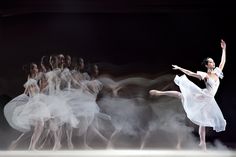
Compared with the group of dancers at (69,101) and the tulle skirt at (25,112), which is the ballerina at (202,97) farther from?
the tulle skirt at (25,112)

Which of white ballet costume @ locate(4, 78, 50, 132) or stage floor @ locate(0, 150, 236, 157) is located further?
white ballet costume @ locate(4, 78, 50, 132)

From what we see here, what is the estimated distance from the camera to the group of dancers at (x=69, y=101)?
385 centimetres

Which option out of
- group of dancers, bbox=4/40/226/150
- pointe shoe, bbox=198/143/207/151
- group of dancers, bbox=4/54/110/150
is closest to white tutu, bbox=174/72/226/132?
group of dancers, bbox=4/40/226/150

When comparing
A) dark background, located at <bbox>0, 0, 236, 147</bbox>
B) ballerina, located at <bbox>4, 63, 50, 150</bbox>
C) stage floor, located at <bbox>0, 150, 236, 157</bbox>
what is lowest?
stage floor, located at <bbox>0, 150, 236, 157</bbox>

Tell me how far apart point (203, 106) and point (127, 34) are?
110 centimetres

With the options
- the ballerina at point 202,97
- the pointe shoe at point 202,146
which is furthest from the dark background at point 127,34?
the pointe shoe at point 202,146

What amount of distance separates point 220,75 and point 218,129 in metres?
0.57

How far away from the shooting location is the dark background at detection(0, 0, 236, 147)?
3.96 metres

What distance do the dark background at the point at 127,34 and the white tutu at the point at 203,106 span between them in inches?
9.6

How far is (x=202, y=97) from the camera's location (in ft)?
12.7

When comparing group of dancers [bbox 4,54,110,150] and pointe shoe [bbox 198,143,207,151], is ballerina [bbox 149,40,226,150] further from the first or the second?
group of dancers [bbox 4,54,110,150]

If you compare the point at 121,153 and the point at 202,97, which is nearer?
the point at 121,153

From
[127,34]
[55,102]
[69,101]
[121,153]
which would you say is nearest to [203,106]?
[121,153]

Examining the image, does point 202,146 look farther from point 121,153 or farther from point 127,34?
point 127,34
